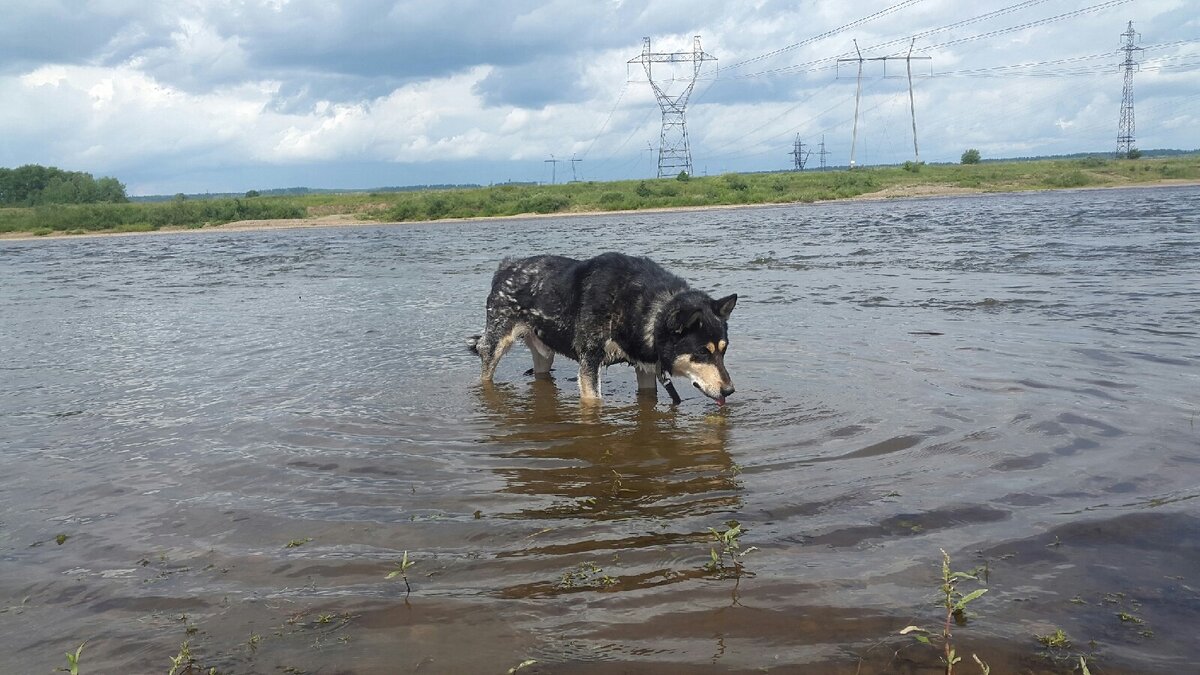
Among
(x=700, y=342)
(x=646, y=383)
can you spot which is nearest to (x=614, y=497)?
(x=700, y=342)

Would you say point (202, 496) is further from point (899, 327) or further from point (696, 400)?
point (899, 327)

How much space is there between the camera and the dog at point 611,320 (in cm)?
909

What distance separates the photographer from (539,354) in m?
12.2

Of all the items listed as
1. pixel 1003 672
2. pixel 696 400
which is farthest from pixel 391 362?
pixel 1003 672

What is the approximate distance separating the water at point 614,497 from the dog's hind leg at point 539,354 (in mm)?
375

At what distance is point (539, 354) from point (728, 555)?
708 centimetres

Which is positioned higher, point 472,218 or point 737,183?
point 737,183

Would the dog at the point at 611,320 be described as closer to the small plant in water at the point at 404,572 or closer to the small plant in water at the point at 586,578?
the small plant in water at the point at 586,578

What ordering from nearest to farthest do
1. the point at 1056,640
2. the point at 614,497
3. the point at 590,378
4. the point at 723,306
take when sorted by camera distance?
the point at 1056,640, the point at 614,497, the point at 723,306, the point at 590,378

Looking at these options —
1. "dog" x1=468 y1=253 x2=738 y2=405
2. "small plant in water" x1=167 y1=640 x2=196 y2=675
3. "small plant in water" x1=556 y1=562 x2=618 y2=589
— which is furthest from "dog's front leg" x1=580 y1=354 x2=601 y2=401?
"small plant in water" x1=167 y1=640 x2=196 y2=675

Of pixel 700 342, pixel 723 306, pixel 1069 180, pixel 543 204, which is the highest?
pixel 1069 180

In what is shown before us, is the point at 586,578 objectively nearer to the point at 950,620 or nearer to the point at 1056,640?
the point at 950,620

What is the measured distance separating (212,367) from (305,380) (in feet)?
7.24

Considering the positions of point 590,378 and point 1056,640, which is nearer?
point 1056,640
